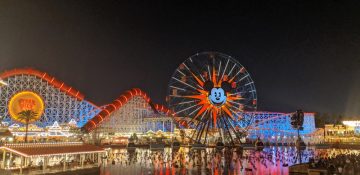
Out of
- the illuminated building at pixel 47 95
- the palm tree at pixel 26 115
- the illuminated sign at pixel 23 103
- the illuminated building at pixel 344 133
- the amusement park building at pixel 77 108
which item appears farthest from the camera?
the illuminated building at pixel 344 133

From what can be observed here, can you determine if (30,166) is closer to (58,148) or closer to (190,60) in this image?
(58,148)

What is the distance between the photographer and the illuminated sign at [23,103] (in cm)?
6612

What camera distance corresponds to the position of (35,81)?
68.4 m

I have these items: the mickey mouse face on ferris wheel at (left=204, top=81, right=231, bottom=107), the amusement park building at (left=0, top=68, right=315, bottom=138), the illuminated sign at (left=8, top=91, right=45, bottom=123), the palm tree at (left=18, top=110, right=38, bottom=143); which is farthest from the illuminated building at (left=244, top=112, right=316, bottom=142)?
the palm tree at (left=18, top=110, right=38, bottom=143)

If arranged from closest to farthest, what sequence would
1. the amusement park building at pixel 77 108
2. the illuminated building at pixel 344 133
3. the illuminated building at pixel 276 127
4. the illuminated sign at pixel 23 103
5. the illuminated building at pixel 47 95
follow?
1. the illuminated building at pixel 47 95
2. the illuminated sign at pixel 23 103
3. the amusement park building at pixel 77 108
4. the illuminated building at pixel 344 133
5. the illuminated building at pixel 276 127

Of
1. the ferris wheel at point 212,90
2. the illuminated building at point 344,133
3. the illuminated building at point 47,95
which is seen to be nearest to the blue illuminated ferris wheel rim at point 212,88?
the ferris wheel at point 212,90

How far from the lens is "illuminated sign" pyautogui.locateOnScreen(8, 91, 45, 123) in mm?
66125

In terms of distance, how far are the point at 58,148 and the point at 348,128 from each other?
10842 centimetres

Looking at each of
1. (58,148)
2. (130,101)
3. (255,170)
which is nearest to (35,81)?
(130,101)

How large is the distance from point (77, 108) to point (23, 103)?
1232cm

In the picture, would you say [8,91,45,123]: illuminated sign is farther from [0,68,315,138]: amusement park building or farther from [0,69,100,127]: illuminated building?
[0,69,100,127]: illuminated building

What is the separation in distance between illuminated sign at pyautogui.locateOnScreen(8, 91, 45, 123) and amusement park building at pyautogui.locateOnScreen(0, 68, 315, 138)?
27 cm

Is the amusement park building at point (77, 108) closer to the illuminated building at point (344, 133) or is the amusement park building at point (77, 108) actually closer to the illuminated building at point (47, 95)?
the illuminated building at point (47, 95)

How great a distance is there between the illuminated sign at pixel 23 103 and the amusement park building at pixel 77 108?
0.27m
